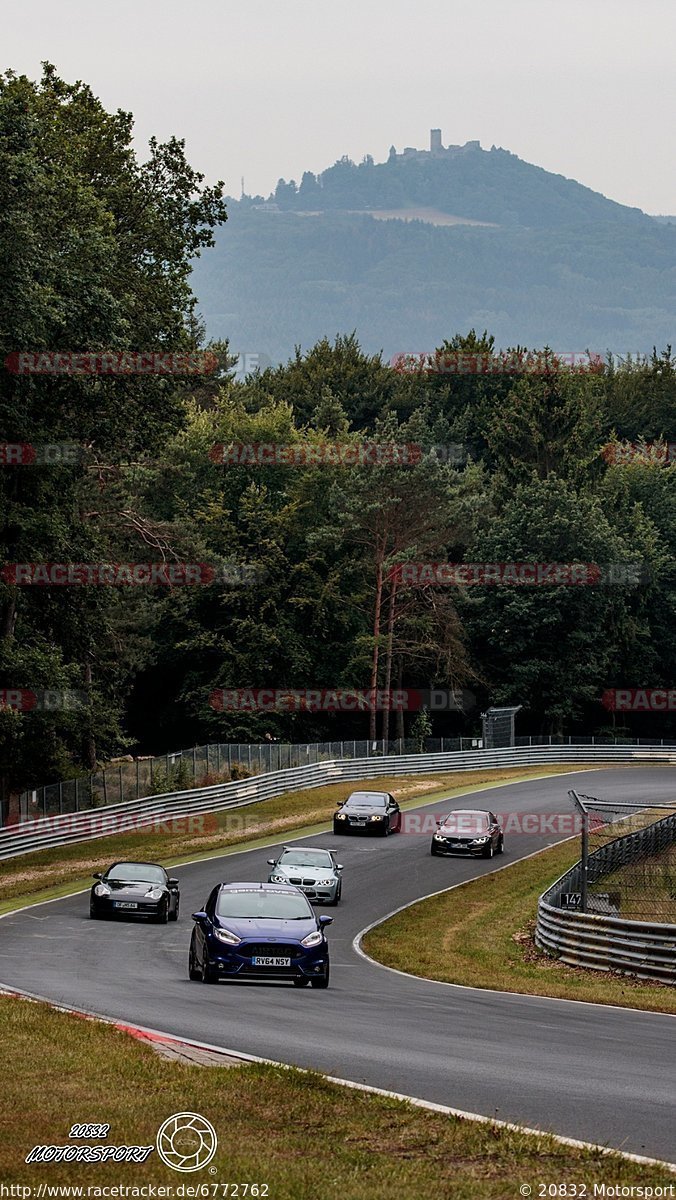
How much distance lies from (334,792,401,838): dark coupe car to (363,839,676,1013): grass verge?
731 cm

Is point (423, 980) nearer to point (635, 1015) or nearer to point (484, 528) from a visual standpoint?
point (635, 1015)

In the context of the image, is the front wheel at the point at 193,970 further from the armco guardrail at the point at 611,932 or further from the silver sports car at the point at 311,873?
the silver sports car at the point at 311,873

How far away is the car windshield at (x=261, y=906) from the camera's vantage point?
20438 mm

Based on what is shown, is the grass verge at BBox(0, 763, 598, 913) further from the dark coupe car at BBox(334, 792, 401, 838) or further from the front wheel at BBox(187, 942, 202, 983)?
the front wheel at BBox(187, 942, 202, 983)

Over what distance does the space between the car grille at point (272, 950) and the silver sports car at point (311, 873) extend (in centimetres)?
1197

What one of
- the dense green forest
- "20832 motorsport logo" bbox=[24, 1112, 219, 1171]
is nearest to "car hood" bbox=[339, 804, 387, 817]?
the dense green forest

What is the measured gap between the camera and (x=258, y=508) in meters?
81.9

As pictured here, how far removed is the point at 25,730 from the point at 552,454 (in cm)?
6205

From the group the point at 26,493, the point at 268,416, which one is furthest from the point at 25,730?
the point at 268,416

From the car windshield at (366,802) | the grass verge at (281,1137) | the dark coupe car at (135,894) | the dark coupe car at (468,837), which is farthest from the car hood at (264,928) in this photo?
the car windshield at (366,802)

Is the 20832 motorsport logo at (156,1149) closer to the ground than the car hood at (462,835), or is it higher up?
higher up

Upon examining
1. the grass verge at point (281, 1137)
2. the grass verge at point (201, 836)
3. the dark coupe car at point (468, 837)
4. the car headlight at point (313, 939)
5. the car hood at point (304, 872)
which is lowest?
the grass verge at point (201, 836)

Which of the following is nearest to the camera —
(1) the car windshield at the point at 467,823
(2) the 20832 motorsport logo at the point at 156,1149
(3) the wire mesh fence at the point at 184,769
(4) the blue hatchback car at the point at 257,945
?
(2) the 20832 motorsport logo at the point at 156,1149

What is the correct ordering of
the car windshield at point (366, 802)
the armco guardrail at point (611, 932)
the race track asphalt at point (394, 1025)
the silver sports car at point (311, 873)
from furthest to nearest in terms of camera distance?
the car windshield at point (366, 802) < the silver sports car at point (311, 873) < the armco guardrail at point (611, 932) < the race track asphalt at point (394, 1025)
